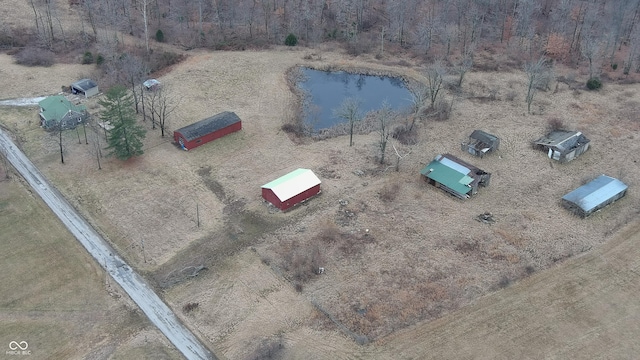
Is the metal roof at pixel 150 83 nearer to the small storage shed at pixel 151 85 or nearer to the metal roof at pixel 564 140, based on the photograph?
the small storage shed at pixel 151 85

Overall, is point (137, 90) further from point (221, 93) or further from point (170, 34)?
point (170, 34)

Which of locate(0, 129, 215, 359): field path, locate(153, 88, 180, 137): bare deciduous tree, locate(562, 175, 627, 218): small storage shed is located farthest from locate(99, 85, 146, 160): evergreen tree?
locate(562, 175, 627, 218): small storage shed

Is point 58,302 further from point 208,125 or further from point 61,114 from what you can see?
point 61,114

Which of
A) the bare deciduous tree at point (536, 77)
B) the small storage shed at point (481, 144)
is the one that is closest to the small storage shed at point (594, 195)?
the small storage shed at point (481, 144)

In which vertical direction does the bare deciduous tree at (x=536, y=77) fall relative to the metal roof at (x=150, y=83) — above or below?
above

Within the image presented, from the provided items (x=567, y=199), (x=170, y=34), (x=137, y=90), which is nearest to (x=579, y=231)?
(x=567, y=199)

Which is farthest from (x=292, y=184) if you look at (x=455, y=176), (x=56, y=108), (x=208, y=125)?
(x=56, y=108)

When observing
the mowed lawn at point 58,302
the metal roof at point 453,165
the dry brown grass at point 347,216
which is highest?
the metal roof at point 453,165
